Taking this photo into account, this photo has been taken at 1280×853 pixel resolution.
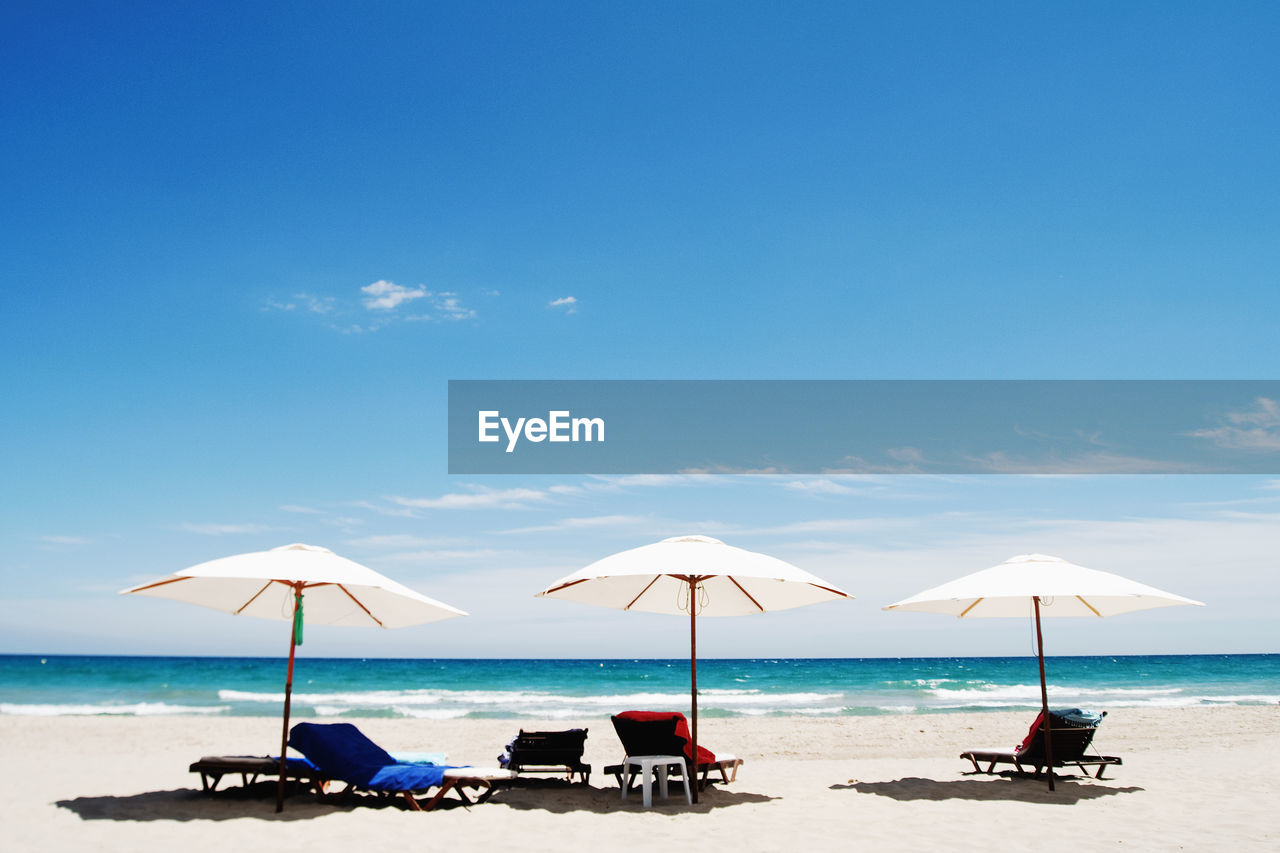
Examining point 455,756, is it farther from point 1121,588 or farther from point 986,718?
point 986,718

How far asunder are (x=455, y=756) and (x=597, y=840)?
23.9 ft

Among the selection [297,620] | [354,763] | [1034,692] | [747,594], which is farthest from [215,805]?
[1034,692]

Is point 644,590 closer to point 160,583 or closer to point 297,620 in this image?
point 297,620

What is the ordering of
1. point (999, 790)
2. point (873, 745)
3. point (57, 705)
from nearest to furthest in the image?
point (999, 790), point (873, 745), point (57, 705)

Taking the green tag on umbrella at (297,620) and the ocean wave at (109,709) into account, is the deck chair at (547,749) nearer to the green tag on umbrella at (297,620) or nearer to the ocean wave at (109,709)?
the green tag on umbrella at (297,620)

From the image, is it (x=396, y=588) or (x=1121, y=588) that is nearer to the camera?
(x=396, y=588)

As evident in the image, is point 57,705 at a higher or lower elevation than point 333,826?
lower

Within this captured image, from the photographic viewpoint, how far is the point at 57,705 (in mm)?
Answer: 29156

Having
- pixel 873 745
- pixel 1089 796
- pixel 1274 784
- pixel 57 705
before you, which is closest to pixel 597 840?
pixel 1089 796

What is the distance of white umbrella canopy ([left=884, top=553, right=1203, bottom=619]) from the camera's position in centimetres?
749

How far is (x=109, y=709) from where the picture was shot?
2692cm

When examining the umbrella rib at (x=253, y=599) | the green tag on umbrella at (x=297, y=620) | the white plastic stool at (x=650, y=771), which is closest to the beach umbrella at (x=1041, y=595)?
the white plastic stool at (x=650, y=771)

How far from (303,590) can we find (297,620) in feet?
1.90

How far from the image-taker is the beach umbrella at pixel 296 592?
645cm
